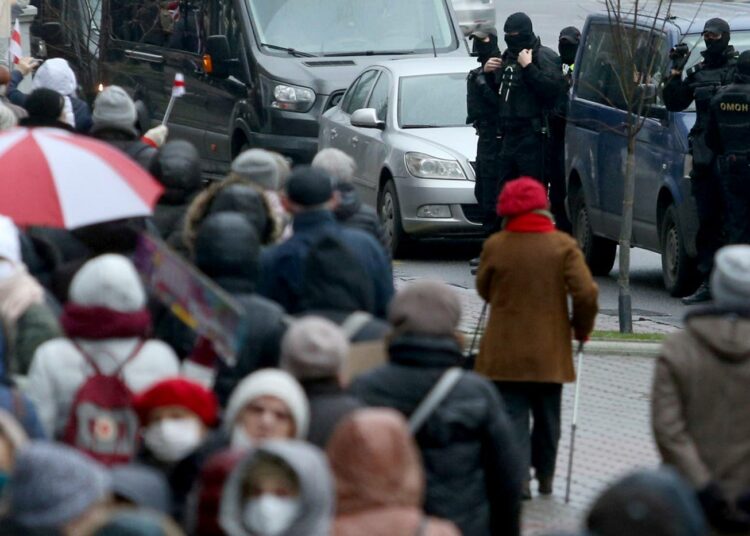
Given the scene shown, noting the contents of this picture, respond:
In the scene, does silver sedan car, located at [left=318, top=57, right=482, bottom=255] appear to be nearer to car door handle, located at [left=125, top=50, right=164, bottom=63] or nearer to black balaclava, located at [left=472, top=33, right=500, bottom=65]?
black balaclava, located at [left=472, top=33, right=500, bottom=65]

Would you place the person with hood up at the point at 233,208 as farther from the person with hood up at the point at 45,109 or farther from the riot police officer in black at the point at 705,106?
the riot police officer in black at the point at 705,106

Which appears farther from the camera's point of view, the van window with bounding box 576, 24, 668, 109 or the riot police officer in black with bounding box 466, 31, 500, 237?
the riot police officer in black with bounding box 466, 31, 500, 237

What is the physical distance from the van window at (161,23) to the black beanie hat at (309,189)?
13.0 metres

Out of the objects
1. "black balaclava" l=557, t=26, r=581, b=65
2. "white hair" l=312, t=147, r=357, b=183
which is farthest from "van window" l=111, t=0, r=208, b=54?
"white hair" l=312, t=147, r=357, b=183

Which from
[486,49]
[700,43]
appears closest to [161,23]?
[486,49]

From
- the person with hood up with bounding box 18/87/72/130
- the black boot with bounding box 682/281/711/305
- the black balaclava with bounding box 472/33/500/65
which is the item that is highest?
the person with hood up with bounding box 18/87/72/130

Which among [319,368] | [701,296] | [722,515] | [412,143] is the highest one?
[319,368]

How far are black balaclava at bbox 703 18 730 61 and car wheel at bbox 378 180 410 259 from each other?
10.9 feet

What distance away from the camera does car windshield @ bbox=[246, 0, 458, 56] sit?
1988 centimetres

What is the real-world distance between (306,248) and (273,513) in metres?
3.14

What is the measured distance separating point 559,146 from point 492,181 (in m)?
1.41

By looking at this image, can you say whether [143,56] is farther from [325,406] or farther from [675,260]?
[325,406]

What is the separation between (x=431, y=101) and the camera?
56.8 feet

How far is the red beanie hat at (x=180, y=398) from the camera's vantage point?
18.5 ft
